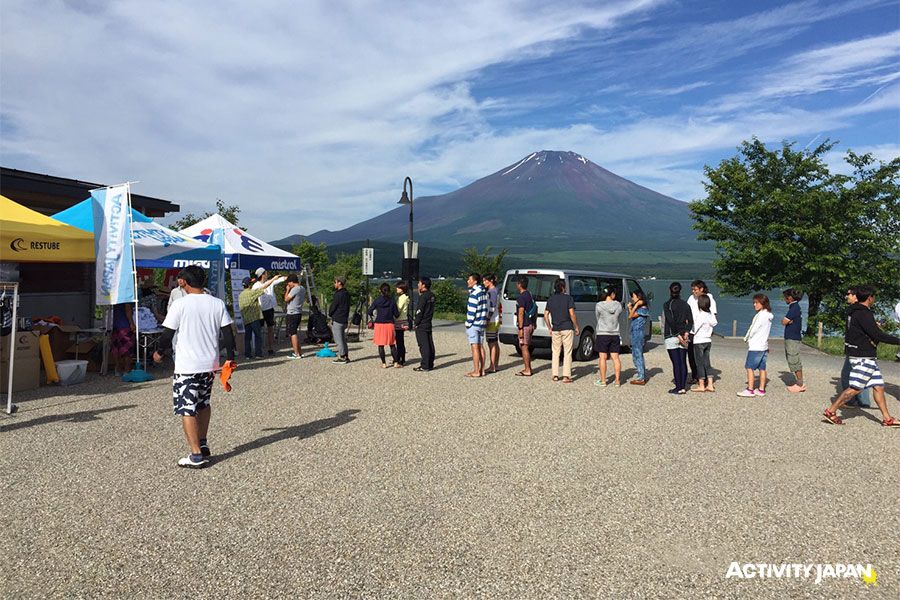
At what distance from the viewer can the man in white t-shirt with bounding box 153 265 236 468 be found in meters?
4.86

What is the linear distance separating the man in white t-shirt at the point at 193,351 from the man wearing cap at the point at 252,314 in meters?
6.13

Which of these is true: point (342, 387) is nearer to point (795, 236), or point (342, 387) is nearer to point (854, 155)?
point (795, 236)

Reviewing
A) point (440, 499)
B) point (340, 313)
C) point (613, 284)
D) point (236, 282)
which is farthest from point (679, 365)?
point (236, 282)

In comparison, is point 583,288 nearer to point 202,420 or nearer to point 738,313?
point 202,420

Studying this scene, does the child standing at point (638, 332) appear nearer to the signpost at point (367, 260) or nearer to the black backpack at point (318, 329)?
the black backpack at point (318, 329)

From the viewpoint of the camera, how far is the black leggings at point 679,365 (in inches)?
329

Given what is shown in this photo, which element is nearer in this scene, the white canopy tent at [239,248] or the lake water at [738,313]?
the white canopy tent at [239,248]

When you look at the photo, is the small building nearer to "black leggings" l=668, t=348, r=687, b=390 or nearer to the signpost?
the signpost

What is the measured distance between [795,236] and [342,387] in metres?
25.6

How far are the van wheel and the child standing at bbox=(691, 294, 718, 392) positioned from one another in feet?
10.5

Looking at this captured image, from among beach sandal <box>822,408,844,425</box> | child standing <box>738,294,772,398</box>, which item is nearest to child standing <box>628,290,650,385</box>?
child standing <box>738,294,772,398</box>

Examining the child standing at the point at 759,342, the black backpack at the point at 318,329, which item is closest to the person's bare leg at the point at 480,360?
the child standing at the point at 759,342

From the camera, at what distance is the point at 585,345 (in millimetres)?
12148

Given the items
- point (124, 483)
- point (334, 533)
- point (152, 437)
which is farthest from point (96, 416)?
point (334, 533)
